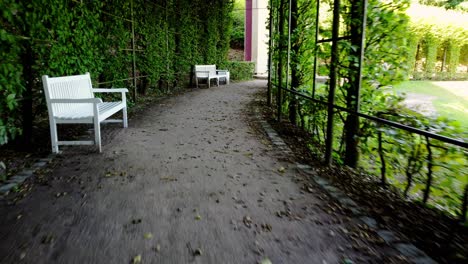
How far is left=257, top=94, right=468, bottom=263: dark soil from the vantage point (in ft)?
7.40

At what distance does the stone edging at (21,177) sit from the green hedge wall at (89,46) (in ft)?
1.36

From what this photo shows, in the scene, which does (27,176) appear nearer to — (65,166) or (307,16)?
(65,166)

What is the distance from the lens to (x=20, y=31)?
165 inches

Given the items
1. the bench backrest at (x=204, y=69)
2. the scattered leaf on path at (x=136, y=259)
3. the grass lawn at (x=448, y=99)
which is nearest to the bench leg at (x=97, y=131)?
the scattered leaf on path at (x=136, y=259)

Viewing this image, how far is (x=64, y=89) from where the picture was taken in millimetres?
4832

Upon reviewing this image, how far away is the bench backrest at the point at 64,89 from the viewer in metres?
4.39

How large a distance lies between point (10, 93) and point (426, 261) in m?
4.21

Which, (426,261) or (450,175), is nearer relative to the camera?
(426,261)

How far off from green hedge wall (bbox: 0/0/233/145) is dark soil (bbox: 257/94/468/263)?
11.8 feet

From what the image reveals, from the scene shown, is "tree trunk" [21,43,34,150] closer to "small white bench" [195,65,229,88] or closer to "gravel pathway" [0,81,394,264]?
"gravel pathway" [0,81,394,264]

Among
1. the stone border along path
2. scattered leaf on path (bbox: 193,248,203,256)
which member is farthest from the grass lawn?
scattered leaf on path (bbox: 193,248,203,256)

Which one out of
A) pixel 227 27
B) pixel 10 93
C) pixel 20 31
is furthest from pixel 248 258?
pixel 227 27

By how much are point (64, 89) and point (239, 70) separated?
1624cm

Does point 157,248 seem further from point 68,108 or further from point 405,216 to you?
point 68,108
